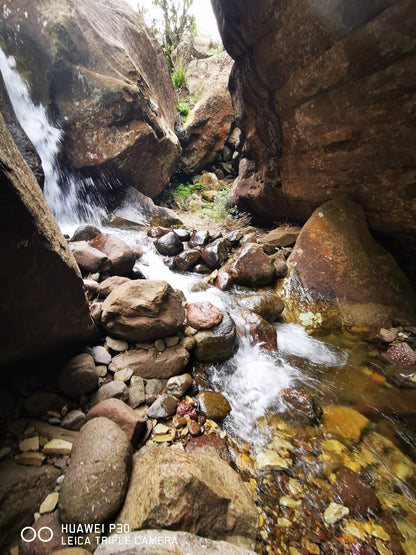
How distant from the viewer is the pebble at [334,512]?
170 centimetres

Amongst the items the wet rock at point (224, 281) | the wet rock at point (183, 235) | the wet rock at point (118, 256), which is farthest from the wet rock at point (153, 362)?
the wet rock at point (183, 235)

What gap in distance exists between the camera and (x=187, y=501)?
136cm

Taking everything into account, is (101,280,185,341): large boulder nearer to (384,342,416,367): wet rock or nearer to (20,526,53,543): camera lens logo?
(20,526,53,543): camera lens logo

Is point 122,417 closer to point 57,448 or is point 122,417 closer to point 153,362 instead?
point 57,448

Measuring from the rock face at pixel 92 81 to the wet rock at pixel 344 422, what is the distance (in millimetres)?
7839

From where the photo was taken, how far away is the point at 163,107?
930 centimetres

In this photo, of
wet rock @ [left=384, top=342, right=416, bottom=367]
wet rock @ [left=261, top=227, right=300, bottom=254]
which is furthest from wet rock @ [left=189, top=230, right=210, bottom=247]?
wet rock @ [left=384, top=342, right=416, bottom=367]

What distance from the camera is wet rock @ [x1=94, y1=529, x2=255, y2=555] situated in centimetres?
116

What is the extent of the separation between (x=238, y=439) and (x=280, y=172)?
534 centimetres

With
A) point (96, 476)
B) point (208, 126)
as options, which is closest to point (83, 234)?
point (96, 476)

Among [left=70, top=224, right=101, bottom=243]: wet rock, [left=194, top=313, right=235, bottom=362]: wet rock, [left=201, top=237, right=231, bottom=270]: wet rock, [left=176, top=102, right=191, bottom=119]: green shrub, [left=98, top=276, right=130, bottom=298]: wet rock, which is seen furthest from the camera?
[left=176, top=102, right=191, bottom=119]: green shrub

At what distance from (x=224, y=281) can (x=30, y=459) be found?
3.64m

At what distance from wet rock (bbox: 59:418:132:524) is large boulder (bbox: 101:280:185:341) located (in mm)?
1149

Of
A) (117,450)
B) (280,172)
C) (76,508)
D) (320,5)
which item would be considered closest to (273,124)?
(280,172)
